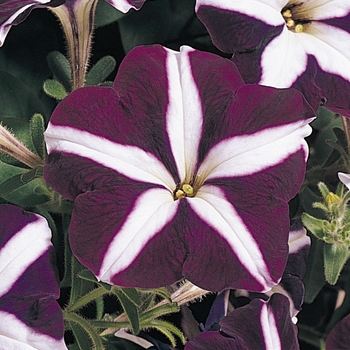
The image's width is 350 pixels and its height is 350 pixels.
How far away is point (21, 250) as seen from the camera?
2.02ft

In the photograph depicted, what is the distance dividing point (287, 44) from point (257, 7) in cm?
5

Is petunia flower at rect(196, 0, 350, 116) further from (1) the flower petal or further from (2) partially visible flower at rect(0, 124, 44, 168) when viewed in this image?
(2) partially visible flower at rect(0, 124, 44, 168)

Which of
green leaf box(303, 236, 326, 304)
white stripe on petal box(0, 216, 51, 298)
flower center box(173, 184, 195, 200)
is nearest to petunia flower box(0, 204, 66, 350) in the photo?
white stripe on petal box(0, 216, 51, 298)

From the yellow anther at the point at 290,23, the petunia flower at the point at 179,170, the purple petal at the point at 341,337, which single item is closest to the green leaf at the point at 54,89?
the petunia flower at the point at 179,170

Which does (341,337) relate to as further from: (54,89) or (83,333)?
(54,89)

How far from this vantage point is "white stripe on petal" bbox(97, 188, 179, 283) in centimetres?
56

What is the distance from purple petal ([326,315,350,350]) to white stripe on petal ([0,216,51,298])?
297 millimetres

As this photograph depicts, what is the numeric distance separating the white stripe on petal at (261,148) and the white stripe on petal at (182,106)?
0.10ft

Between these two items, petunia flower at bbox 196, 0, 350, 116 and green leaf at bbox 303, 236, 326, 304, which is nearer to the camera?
petunia flower at bbox 196, 0, 350, 116

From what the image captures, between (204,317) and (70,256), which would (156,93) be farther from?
(204,317)

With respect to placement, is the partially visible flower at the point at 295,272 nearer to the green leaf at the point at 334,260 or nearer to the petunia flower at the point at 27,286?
the green leaf at the point at 334,260

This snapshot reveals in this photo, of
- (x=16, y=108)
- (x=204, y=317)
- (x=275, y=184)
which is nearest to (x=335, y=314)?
(x=204, y=317)

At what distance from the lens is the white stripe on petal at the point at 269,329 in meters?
0.64

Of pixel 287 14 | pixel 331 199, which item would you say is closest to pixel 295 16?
pixel 287 14
